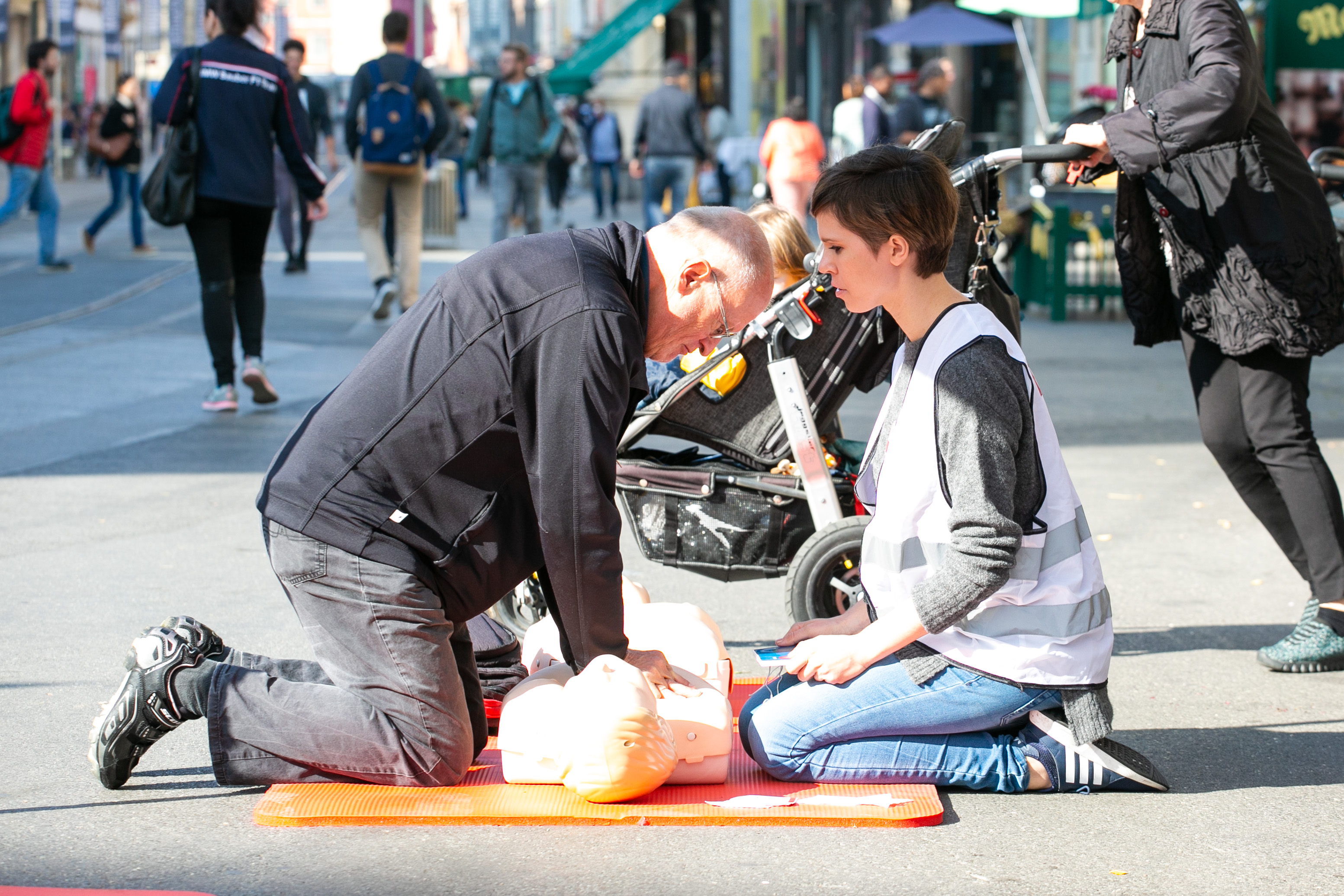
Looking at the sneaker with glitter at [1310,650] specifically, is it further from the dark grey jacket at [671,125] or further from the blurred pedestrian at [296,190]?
the dark grey jacket at [671,125]

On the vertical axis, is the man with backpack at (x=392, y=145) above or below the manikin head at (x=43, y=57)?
below

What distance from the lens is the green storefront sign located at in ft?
41.5

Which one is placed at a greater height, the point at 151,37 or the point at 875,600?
the point at 151,37

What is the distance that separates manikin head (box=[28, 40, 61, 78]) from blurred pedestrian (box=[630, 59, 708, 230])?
5.90 meters

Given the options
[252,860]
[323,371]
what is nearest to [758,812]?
[252,860]

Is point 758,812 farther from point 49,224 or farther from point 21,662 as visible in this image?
point 49,224

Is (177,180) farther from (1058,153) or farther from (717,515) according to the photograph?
(1058,153)

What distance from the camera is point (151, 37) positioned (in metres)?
42.9

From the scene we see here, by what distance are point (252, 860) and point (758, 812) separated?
1.02m

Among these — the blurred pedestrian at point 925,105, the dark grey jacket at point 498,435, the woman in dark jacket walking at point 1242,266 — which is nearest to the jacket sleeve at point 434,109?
the blurred pedestrian at point 925,105

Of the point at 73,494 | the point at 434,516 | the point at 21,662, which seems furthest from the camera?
the point at 73,494

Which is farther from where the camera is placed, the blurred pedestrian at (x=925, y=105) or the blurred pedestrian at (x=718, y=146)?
the blurred pedestrian at (x=718, y=146)

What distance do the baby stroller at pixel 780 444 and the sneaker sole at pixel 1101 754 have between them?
100cm

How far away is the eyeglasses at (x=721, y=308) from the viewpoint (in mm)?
3045
